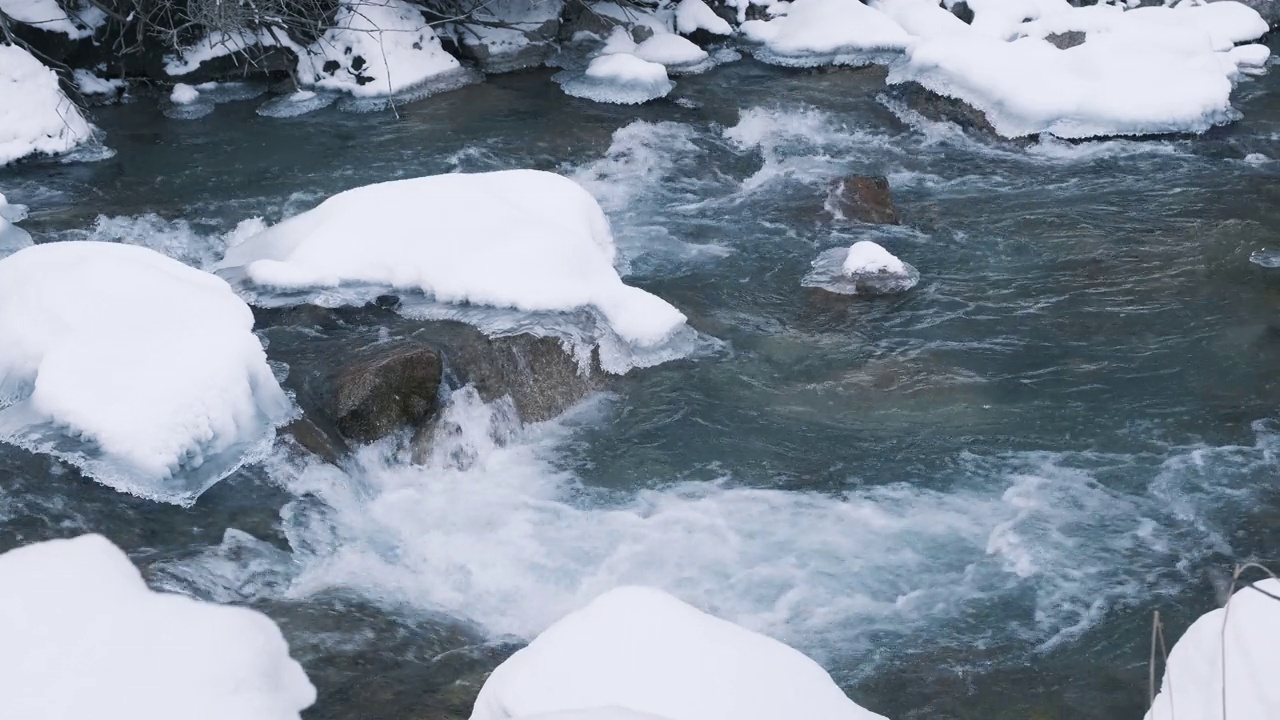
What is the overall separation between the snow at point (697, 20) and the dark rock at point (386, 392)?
25.1 ft

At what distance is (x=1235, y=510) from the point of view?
16.7 feet

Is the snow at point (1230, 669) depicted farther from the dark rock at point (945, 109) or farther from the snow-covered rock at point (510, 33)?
the snow-covered rock at point (510, 33)

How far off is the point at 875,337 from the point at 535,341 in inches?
79.5

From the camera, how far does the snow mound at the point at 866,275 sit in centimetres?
712

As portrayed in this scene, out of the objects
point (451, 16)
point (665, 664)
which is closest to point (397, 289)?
point (665, 664)

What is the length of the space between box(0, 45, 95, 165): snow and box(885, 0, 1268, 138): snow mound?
701 cm

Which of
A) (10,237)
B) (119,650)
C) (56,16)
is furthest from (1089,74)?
(119,650)

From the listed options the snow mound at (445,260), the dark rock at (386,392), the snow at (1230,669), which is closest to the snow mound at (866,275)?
the snow mound at (445,260)

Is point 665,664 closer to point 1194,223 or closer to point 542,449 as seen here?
point 542,449

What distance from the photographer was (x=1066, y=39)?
1123 cm

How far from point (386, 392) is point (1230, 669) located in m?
3.77

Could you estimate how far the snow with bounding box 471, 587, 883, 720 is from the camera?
267 cm

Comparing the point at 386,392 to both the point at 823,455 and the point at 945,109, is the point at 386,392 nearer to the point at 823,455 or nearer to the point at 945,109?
the point at 823,455

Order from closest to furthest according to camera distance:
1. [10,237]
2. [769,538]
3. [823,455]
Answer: [769,538] → [823,455] → [10,237]
